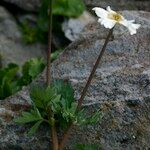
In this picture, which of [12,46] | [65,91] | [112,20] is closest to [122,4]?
[65,91]

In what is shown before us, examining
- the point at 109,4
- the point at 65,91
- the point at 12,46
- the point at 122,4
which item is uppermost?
the point at 109,4

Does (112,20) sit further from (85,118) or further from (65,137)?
(65,137)

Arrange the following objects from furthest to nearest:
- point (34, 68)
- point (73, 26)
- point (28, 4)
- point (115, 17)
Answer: point (28, 4)
point (73, 26)
point (34, 68)
point (115, 17)

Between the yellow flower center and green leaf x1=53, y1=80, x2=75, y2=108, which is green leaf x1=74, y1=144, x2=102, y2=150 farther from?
the yellow flower center

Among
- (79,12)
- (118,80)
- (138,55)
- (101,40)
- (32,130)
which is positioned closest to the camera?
(32,130)

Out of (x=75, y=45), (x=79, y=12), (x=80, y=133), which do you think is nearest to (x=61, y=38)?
(x=79, y=12)

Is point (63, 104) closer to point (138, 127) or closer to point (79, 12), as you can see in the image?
point (138, 127)

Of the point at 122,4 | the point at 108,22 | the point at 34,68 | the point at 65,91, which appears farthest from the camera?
the point at 34,68

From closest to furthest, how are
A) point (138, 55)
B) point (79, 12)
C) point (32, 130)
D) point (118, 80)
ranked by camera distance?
1. point (32, 130)
2. point (118, 80)
3. point (138, 55)
4. point (79, 12)
